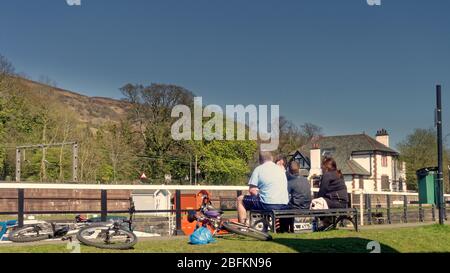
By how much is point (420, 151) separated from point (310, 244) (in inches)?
2487

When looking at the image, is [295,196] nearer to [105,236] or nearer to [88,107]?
[105,236]

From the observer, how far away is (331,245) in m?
8.44

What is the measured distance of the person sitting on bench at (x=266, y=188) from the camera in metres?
9.99

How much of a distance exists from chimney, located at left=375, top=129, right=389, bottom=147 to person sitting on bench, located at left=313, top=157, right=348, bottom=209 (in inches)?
2885

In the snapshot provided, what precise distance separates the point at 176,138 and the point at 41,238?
6308 centimetres

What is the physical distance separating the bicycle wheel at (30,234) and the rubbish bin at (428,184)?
8.34 metres

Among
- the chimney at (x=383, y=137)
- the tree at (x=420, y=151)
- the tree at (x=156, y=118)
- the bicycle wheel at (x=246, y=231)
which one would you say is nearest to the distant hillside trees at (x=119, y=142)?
the tree at (x=156, y=118)

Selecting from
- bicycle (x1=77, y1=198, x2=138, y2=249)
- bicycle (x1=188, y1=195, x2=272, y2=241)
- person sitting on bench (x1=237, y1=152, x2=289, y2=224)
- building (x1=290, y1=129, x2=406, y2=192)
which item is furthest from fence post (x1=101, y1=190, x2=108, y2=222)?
building (x1=290, y1=129, x2=406, y2=192)

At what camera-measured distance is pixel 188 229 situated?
1352 cm

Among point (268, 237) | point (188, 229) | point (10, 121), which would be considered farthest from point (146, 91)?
point (268, 237)

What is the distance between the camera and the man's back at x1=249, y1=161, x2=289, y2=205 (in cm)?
996

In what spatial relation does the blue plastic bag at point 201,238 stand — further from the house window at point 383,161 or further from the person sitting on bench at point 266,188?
the house window at point 383,161

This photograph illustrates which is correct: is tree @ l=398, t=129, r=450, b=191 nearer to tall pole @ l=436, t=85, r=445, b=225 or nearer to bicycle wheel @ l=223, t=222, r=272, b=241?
tall pole @ l=436, t=85, r=445, b=225
